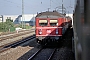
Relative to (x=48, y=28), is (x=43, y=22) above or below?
above

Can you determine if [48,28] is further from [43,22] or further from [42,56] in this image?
[42,56]

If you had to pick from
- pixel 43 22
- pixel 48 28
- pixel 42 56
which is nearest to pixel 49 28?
pixel 48 28

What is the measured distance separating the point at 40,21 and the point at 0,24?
30.3 meters

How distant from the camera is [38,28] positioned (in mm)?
14312

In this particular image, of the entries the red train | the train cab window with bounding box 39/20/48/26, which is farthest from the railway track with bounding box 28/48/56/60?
the train cab window with bounding box 39/20/48/26

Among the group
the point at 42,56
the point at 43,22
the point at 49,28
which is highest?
the point at 43,22

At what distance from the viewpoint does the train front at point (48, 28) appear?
14117mm

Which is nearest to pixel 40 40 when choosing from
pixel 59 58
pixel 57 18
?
pixel 57 18

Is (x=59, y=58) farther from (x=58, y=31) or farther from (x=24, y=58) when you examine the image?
(x=58, y=31)

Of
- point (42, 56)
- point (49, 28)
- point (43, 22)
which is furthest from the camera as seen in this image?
point (43, 22)

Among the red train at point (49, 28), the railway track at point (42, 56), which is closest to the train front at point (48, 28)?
the red train at point (49, 28)

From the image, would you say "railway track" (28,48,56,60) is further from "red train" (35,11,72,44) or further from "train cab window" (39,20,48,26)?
"train cab window" (39,20,48,26)

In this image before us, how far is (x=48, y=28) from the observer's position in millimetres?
14211

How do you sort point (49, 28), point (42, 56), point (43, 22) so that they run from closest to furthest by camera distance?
point (42, 56), point (49, 28), point (43, 22)
